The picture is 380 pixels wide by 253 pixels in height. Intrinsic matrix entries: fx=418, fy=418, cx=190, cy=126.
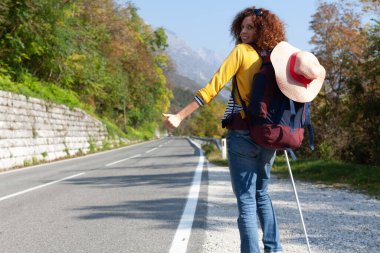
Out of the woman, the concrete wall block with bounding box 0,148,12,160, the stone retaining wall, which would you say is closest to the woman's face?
the woman

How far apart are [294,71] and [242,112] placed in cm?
46

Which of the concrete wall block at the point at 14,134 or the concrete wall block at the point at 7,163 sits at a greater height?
the concrete wall block at the point at 14,134

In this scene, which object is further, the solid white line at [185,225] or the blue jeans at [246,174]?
the solid white line at [185,225]

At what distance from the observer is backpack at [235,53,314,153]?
2811 millimetres

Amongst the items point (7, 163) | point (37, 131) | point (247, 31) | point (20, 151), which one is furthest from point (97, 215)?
point (37, 131)

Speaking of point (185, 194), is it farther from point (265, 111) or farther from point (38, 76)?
point (38, 76)

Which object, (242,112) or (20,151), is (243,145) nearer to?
(242,112)

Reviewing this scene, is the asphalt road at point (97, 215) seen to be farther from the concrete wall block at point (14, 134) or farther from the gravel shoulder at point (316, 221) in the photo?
the concrete wall block at point (14, 134)

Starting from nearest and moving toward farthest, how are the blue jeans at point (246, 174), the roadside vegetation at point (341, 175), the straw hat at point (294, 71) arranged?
1. the straw hat at point (294, 71)
2. the blue jeans at point (246, 174)
3. the roadside vegetation at point (341, 175)

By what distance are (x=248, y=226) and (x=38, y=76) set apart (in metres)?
23.7

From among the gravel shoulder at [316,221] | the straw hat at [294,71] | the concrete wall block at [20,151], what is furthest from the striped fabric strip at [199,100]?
the concrete wall block at [20,151]

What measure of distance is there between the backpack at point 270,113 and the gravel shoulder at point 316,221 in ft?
4.64

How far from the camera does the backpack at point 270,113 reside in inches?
111

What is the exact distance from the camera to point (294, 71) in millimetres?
2816
